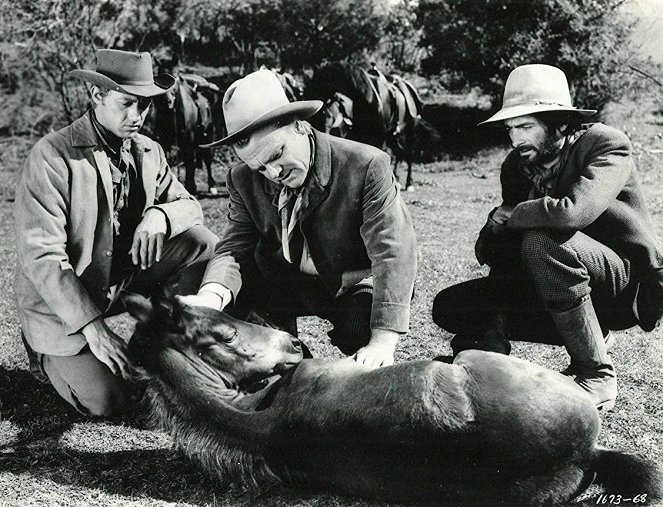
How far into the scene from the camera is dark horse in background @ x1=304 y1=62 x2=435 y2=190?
471 inches

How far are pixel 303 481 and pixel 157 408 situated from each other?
0.66 m

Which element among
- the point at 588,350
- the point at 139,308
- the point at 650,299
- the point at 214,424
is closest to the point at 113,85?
the point at 139,308

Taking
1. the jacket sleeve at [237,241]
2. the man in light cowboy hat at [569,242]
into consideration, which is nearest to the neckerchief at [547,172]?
the man in light cowboy hat at [569,242]

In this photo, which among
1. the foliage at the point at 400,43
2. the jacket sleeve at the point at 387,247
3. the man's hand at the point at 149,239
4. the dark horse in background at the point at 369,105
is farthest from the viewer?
the foliage at the point at 400,43

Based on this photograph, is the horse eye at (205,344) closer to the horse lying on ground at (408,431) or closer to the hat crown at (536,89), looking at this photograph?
the horse lying on ground at (408,431)

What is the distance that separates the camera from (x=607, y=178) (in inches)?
125

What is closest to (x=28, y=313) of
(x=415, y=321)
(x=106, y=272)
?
(x=106, y=272)

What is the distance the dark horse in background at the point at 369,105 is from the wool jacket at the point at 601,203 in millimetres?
8272

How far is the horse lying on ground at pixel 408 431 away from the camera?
2293 millimetres

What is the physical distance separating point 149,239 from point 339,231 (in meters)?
1.05

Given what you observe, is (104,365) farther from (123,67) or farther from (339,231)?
(123,67)

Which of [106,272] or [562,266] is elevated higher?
[562,266]

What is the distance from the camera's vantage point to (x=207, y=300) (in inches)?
128

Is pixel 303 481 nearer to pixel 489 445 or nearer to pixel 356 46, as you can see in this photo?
pixel 489 445
